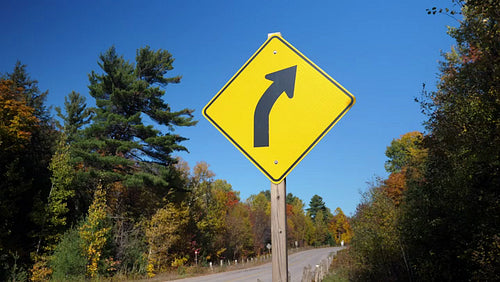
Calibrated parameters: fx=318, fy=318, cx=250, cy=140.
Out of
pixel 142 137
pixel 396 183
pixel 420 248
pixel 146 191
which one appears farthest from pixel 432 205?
pixel 396 183

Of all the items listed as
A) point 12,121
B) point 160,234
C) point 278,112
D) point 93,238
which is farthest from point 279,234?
point 160,234

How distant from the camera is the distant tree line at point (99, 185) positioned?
61.4 ft

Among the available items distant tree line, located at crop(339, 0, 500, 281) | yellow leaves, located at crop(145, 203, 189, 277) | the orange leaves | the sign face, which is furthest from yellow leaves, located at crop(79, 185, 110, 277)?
the sign face

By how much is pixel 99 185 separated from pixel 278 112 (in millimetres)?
20532

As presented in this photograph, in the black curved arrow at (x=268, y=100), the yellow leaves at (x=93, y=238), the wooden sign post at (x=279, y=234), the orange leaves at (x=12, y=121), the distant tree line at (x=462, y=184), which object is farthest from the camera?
the orange leaves at (x=12, y=121)

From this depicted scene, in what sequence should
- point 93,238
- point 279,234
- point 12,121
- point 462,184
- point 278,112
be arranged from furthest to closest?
1. point 12,121
2. point 93,238
3. point 462,184
4. point 278,112
5. point 279,234

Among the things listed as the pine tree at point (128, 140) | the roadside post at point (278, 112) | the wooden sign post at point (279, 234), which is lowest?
the wooden sign post at point (279, 234)

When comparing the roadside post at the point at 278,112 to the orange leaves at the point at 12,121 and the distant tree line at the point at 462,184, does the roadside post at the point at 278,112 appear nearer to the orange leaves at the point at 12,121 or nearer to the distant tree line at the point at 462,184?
the distant tree line at the point at 462,184

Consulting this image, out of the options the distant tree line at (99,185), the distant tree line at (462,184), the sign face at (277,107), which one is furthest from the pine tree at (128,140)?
the sign face at (277,107)

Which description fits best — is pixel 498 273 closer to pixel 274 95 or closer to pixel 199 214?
pixel 274 95

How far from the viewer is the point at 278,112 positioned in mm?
2357

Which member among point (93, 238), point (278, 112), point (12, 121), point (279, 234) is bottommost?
point (279, 234)

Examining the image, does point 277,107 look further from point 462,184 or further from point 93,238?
point 93,238

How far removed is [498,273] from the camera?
6426 mm
